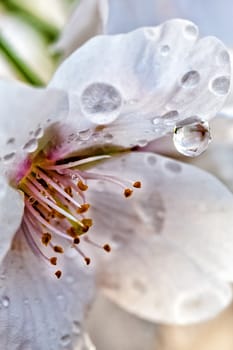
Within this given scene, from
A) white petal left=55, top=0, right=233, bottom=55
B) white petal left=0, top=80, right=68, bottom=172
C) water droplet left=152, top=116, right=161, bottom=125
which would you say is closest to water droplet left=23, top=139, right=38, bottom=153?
white petal left=0, top=80, right=68, bottom=172

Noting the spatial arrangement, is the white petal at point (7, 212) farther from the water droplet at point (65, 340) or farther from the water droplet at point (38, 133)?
the water droplet at point (65, 340)

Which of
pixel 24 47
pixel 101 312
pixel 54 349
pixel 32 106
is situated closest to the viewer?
pixel 32 106

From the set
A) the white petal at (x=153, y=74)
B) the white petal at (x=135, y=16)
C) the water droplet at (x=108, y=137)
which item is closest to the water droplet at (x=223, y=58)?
the white petal at (x=153, y=74)

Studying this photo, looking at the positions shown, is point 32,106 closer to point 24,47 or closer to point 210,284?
point 210,284

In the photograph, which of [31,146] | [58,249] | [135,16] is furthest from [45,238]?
[135,16]

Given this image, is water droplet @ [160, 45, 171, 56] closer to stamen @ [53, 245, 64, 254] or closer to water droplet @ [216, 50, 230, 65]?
water droplet @ [216, 50, 230, 65]

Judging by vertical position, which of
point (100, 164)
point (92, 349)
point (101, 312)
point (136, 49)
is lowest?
point (101, 312)

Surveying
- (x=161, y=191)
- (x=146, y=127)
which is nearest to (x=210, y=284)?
(x=161, y=191)
